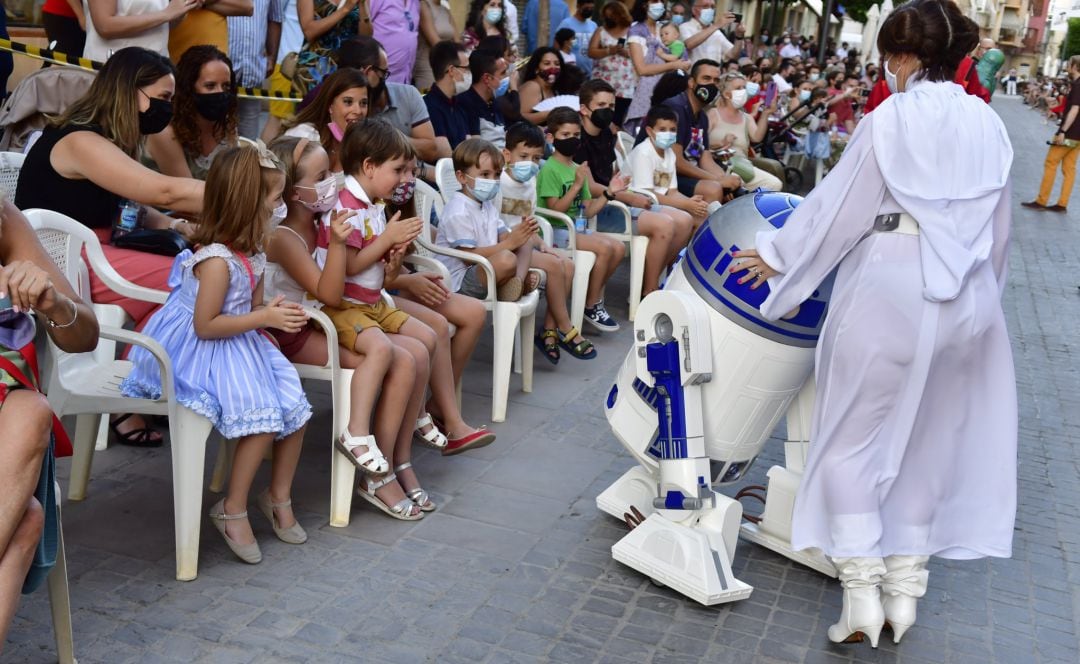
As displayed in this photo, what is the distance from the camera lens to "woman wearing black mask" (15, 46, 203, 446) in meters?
4.14

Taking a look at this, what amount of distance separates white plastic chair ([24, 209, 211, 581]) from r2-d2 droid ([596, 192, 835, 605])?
53.2 inches

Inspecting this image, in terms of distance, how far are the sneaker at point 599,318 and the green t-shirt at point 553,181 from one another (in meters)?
0.56

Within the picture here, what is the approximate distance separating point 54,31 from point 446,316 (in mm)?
2798

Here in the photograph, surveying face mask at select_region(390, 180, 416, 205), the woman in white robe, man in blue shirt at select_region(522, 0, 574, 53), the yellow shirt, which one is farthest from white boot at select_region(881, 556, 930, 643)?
man in blue shirt at select_region(522, 0, 574, 53)

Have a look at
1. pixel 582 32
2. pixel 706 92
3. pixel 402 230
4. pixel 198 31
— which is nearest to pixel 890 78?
pixel 402 230

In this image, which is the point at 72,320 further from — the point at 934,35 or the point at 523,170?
the point at 523,170

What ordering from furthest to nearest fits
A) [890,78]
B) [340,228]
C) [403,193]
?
1. [403,193]
2. [340,228]
3. [890,78]

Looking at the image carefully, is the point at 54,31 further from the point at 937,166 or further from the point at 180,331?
the point at 937,166

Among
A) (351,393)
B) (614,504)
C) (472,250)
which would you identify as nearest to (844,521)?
(614,504)

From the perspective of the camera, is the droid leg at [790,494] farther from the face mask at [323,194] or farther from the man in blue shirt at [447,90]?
the man in blue shirt at [447,90]

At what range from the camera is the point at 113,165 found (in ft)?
13.6

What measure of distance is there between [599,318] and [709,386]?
10.6 ft

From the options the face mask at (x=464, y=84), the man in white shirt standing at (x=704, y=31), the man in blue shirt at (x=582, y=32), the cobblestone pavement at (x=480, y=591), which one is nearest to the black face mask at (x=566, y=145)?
Result: the face mask at (x=464, y=84)

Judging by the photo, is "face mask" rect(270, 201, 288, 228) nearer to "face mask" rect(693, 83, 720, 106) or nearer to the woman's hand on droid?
the woman's hand on droid
